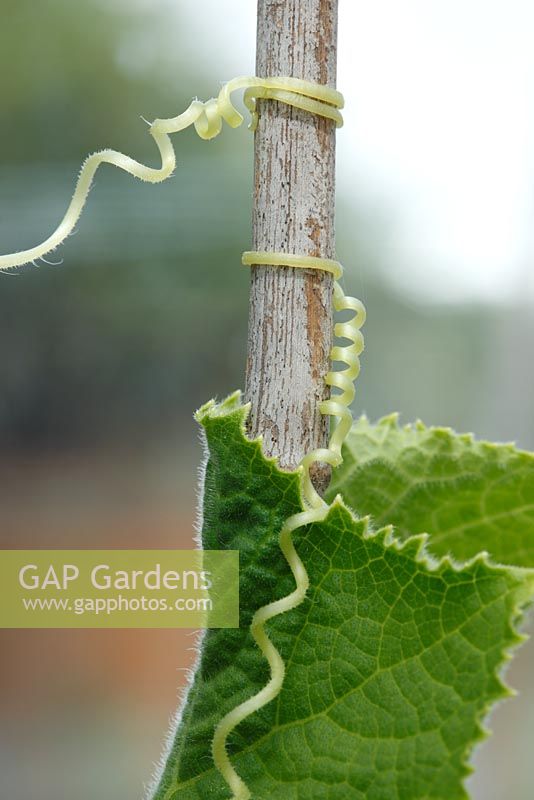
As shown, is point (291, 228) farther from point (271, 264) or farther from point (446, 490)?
point (446, 490)

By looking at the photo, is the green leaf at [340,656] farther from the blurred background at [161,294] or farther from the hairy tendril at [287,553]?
the blurred background at [161,294]

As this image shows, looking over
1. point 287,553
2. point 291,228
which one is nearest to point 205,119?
point 291,228

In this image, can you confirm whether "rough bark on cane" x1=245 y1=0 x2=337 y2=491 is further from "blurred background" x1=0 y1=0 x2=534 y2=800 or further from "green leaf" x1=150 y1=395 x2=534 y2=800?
"blurred background" x1=0 y1=0 x2=534 y2=800

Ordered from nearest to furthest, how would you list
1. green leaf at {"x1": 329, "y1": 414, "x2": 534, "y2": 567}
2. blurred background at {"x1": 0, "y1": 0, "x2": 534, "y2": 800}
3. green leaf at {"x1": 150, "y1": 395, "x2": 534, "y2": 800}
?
green leaf at {"x1": 150, "y1": 395, "x2": 534, "y2": 800} → green leaf at {"x1": 329, "y1": 414, "x2": 534, "y2": 567} → blurred background at {"x1": 0, "y1": 0, "x2": 534, "y2": 800}

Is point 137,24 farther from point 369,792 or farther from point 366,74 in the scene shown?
point 369,792

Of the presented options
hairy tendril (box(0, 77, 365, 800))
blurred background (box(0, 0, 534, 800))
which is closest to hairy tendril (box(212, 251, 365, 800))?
hairy tendril (box(0, 77, 365, 800))
